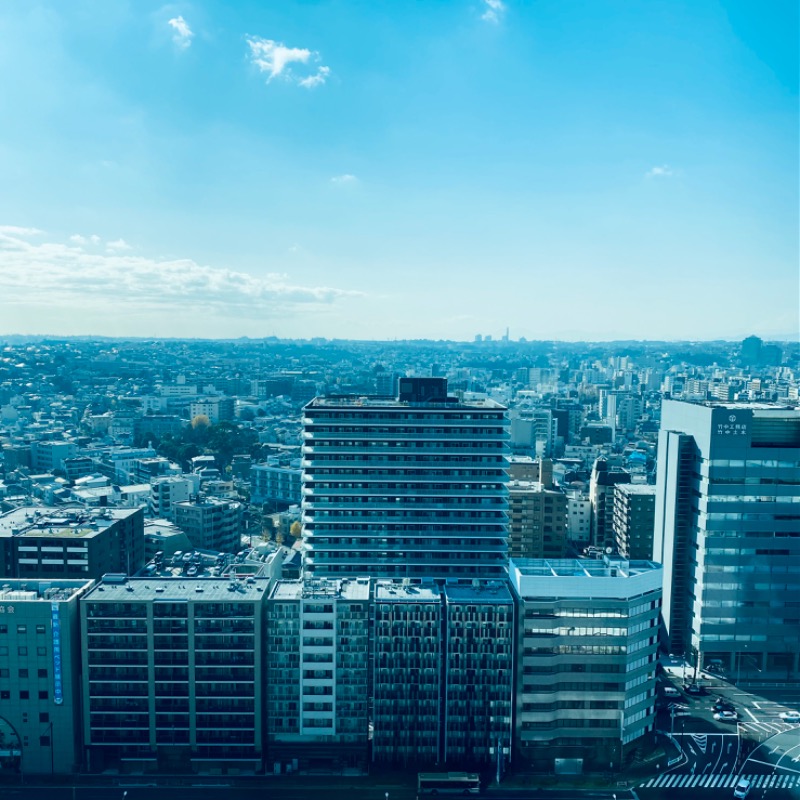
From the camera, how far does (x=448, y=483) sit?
2229 inches

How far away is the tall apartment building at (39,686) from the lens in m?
40.8

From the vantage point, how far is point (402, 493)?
57062mm

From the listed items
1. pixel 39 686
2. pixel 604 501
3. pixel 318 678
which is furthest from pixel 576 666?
pixel 604 501

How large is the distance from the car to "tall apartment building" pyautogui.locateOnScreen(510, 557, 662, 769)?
19.5 feet

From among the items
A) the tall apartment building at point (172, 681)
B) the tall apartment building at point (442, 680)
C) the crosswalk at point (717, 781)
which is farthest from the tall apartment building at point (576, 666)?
the tall apartment building at point (172, 681)

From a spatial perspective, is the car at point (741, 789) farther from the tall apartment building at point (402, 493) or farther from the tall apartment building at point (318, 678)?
the tall apartment building at point (402, 493)

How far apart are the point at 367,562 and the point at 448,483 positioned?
8.59m

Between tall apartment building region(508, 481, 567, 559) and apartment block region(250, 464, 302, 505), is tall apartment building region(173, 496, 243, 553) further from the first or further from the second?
tall apartment building region(508, 481, 567, 559)

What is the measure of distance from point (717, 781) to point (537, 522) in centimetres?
3761

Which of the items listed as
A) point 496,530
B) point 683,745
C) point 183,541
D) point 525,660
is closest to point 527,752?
point 525,660

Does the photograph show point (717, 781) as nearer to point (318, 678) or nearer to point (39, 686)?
point (318, 678)

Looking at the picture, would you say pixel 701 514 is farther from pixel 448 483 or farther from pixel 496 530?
pixel 448 483

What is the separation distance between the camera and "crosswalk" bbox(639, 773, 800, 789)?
136 feet

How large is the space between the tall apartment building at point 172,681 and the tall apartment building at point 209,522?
1513 inches
